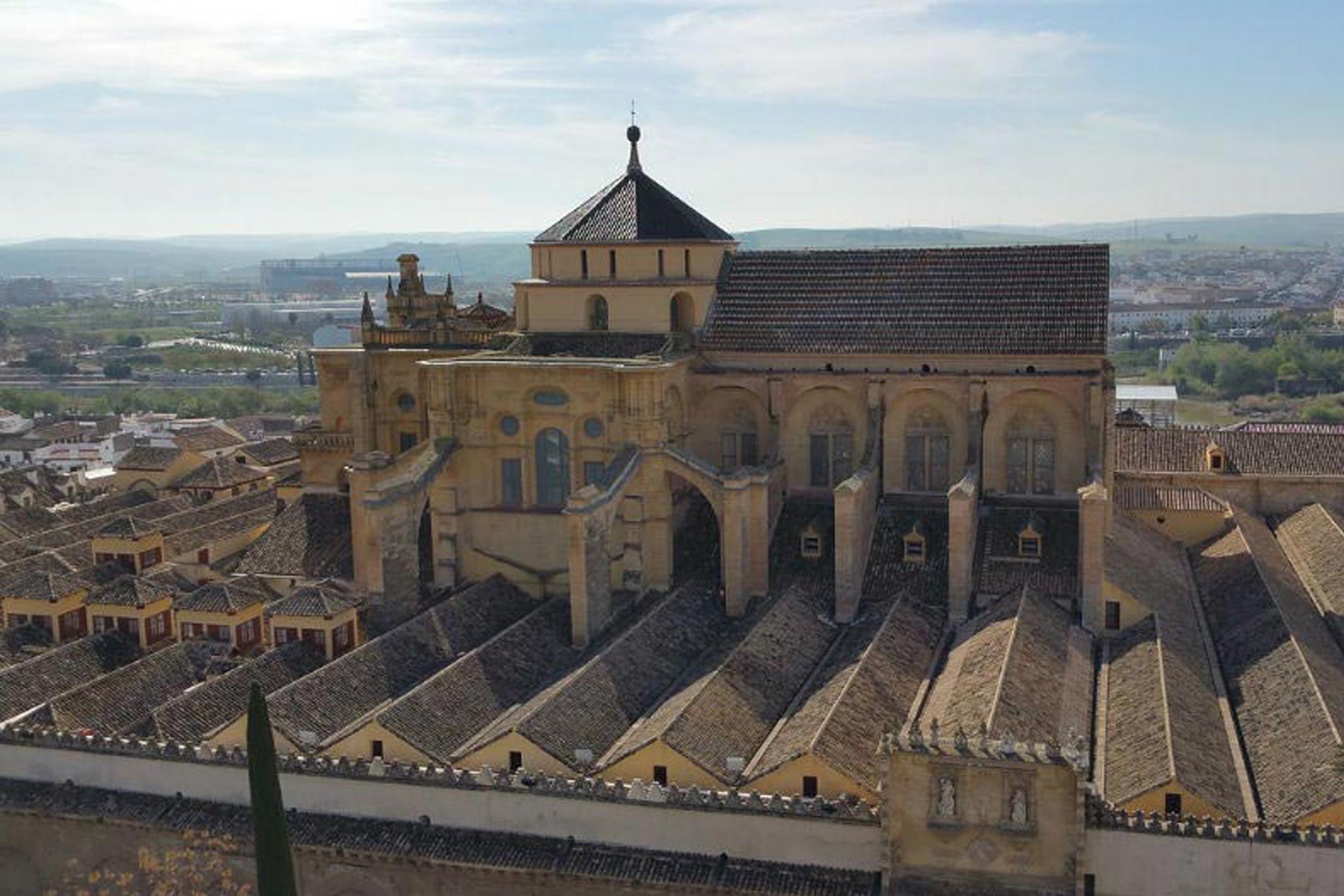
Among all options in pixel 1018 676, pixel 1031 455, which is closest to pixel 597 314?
pixel 1031 455

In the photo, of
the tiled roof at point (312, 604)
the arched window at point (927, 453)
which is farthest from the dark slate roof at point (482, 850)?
the arched window at point (927, 453)

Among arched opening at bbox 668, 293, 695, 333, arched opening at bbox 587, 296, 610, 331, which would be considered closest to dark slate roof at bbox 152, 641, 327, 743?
arched opening at bbox 587, 296, 610, 331

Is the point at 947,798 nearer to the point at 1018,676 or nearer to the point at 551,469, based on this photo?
the point at 1018,676

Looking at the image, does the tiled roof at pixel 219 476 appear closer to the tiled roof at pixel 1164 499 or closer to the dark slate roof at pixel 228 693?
the dark slate roof at pixel 228 693

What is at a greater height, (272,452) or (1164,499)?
(1164,499)

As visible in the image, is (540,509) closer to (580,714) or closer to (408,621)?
(408,621)

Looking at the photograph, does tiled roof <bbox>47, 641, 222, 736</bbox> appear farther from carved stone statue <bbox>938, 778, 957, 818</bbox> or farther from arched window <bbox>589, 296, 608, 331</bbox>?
carved stone statue <bbox>938, 778, 957, 818</bbox>
